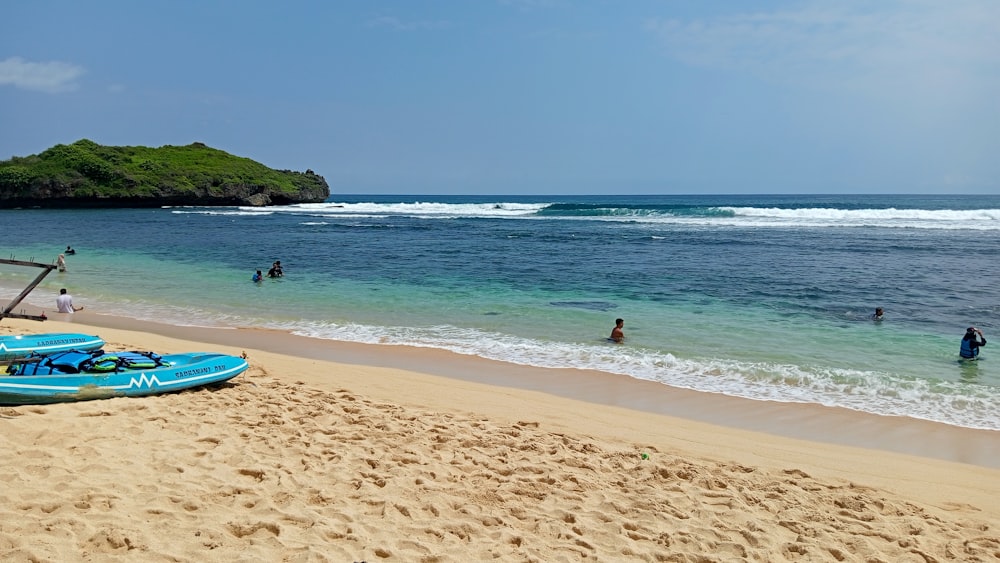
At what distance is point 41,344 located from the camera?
9055 millimetres

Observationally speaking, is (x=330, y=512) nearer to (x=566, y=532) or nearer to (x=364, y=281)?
(x=566, y=532)

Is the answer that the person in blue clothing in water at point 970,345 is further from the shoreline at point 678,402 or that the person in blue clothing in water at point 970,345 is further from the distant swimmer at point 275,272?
the distant swimmer at point 275,272

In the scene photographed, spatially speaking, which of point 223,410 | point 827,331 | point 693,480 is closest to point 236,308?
point 223,410

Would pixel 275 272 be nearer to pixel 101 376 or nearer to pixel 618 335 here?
pixel 618 335

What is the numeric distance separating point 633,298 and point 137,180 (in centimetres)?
7131

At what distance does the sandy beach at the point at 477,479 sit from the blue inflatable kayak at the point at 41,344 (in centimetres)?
263

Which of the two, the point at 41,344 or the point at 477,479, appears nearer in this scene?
the point at 477,479

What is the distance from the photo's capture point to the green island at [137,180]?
6506 centimetres

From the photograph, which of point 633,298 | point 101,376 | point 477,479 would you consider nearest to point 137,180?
point 633,298

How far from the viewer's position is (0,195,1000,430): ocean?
10.1 meters

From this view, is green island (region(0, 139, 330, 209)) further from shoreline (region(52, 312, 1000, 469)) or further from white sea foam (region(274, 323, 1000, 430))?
white sea foam (region(274, 323, 1000, 430))

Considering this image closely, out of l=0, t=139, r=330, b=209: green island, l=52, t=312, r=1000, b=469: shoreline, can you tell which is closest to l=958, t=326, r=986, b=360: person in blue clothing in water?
l=52, t=312, r=1000, b=469: shoreline

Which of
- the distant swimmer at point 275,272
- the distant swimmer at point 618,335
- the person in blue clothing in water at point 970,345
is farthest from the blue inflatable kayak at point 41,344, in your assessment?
the person in blue clothing in water at point 970,345

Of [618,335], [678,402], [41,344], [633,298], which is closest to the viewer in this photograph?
[678,402]
